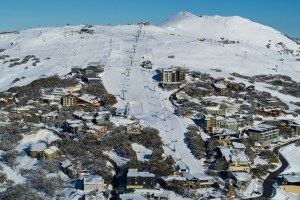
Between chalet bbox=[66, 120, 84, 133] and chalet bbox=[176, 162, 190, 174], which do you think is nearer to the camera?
chalet bbox=[176, 162, 190, 174]

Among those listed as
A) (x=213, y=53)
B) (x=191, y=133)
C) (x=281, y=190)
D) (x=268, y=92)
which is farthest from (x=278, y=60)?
(x=281, y=190)

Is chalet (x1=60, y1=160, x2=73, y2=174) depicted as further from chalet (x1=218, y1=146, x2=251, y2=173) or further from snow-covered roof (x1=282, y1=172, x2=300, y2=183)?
snow-covered roof (x1=282, y1=172, x2=300, y2=183)

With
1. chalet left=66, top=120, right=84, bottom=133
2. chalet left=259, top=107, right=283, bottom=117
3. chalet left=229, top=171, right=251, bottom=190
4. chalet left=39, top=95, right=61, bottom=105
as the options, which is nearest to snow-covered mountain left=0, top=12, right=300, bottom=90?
chalet left=39, top=95, right=61, bottom=105

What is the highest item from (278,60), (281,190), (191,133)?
(278,60)

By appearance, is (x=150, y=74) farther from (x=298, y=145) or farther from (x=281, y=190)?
(x=281, y=190)

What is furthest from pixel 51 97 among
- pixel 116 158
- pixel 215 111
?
pixel 215 111

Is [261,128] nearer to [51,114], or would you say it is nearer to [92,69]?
[51,114]
